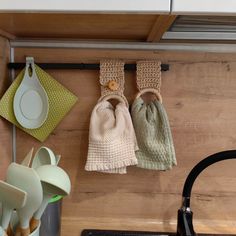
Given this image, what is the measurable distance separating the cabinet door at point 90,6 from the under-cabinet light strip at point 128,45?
362 mm

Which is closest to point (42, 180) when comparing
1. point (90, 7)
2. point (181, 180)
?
point (90, 7)

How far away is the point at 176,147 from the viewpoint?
3.20ft

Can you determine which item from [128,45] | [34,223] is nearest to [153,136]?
[128,45]

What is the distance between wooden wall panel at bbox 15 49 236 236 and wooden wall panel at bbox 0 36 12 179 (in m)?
0.04

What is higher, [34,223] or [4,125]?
[4,125]

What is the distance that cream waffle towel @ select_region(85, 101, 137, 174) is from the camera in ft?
2.89

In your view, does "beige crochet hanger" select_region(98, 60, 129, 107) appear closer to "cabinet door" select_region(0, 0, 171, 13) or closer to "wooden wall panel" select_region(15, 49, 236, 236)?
"wooden wall panel" select_region(15, 49, 236, 236)

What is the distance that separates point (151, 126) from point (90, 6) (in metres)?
0.41

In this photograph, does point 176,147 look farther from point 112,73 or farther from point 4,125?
point 4,125

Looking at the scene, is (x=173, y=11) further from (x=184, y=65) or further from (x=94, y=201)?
(x=94, y=201)

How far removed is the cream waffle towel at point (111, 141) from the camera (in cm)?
88

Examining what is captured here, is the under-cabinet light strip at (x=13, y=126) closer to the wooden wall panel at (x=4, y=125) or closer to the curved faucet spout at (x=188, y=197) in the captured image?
the wooden wall panel at (x=4, y=125)

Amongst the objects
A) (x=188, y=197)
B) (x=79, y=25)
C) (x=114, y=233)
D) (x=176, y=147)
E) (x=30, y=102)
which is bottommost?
(x=114, y=233)

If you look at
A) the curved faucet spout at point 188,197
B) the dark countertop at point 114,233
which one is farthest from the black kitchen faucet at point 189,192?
the dark countertop at point 114,233
